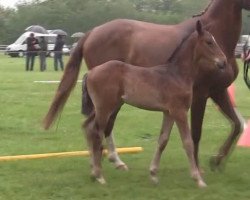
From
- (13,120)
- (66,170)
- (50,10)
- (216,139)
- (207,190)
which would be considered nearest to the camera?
(207,190)

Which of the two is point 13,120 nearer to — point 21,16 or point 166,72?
point 166,72

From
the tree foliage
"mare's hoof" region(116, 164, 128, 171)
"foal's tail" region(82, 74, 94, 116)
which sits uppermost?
"foal's tail" region(82, 74, 94, 116)

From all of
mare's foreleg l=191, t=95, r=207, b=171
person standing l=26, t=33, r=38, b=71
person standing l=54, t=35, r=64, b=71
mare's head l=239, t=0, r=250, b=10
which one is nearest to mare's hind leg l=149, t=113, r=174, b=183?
mare's foreleg l=191, t=95, r=207, b=171

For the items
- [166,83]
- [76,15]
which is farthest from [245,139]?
[76,15]

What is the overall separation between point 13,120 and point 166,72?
19.0 ft

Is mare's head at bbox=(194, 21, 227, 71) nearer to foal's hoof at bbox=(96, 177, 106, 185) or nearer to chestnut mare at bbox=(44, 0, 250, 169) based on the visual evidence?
chestnut mare at bbox=(44, 0, 250, 169)

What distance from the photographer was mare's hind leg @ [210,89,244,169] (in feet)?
26.1

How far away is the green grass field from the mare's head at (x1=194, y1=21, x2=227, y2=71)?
1375mm

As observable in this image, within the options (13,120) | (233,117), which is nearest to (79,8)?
(13,120)

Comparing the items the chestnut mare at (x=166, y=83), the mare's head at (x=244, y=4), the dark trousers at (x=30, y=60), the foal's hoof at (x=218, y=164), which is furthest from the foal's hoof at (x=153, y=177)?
the dark trousers at (x=30, y=60)

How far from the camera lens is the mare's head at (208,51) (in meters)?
6.77

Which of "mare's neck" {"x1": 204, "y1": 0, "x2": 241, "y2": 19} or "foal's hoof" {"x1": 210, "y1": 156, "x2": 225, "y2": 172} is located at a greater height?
"mare's neck" {"x1": 204, "y1": 0, "x2": 241, "y2": 19}

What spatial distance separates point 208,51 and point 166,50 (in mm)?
1160

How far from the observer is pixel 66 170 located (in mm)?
7844
